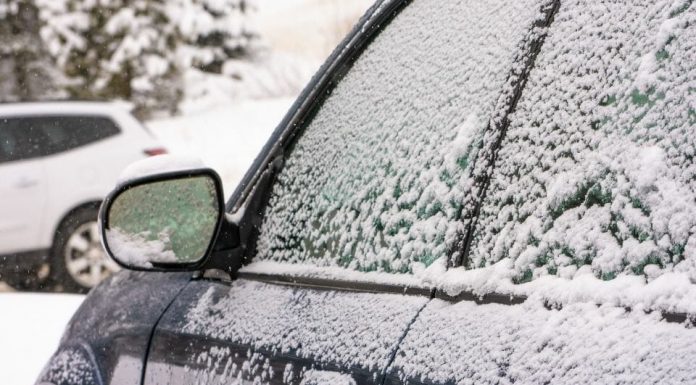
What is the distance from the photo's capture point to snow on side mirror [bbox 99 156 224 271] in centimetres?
171

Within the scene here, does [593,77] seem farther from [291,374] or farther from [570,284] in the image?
[291,374]

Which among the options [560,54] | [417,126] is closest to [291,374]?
[417,126]

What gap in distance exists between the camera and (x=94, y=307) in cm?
199

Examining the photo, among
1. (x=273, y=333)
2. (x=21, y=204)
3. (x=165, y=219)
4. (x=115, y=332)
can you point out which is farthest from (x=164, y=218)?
(x=21, y=204)

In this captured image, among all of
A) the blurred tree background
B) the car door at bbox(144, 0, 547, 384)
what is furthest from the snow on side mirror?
the blurred tree background

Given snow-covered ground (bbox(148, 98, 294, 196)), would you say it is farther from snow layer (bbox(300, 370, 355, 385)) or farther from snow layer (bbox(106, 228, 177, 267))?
snow layer (bbox(300, 370, 355, 385))

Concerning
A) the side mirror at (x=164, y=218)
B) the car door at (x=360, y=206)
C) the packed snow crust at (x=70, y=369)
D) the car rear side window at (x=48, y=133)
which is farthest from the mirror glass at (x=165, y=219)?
the car rear side window at (x=48, y=133)

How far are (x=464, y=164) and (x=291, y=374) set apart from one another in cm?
44

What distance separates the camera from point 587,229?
1151 mm

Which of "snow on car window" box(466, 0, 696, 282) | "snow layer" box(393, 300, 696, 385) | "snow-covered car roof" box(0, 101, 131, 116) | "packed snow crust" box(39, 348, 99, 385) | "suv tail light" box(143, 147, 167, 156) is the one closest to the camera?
"snow layer" box(393, 300, 696, 385)

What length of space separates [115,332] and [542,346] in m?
1.04

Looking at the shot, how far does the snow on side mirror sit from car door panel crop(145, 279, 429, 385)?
116 millimetres

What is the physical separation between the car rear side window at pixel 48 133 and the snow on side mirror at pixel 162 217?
6.36 m

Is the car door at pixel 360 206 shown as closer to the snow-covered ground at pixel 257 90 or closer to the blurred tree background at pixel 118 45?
the snow-covered ground at pixel 257 90
